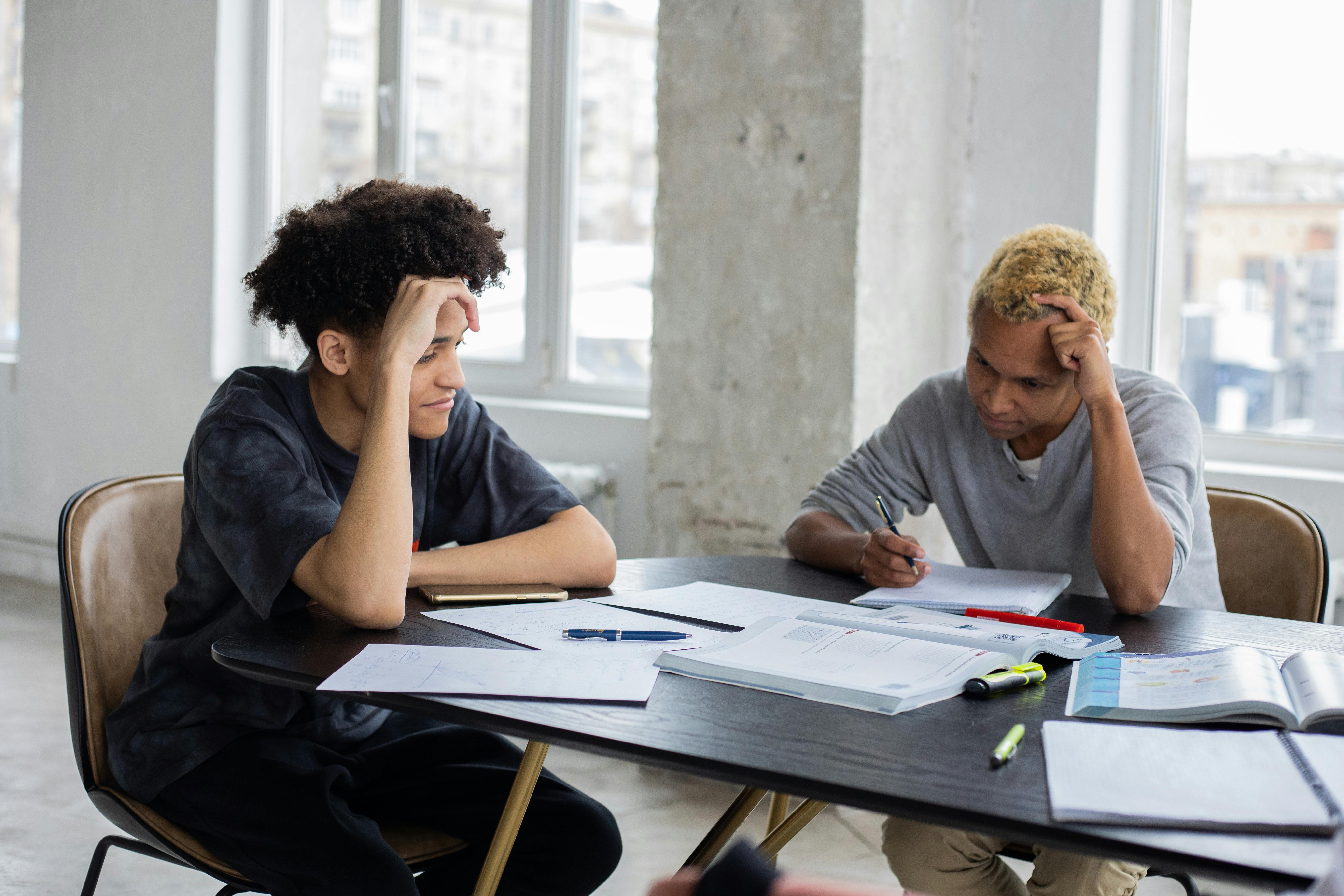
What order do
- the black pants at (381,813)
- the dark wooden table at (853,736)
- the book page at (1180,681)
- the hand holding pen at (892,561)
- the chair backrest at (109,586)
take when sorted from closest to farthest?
1. the dark wooden table at (853,736)
2. the book page at (1180,681)
3. the black pants at (381,813)
4. the chair backrest at (109,586)
5. the hand holding pen at (892,561)

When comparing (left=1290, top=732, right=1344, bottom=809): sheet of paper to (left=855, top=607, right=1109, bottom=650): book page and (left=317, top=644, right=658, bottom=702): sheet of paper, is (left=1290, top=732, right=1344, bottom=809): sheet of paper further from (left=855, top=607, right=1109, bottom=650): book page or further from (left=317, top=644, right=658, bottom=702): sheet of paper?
(left=317, top=644, right=658, bottom=702): sheet of paper

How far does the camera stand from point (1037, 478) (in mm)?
1945

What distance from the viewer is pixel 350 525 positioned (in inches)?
56.2

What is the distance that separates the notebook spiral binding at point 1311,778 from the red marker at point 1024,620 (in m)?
0.40

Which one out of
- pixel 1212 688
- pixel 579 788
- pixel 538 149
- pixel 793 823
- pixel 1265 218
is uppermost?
pixel 538 149

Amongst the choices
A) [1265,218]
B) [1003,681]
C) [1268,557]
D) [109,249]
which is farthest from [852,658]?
[109,249]

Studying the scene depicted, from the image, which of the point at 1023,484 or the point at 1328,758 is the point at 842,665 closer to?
the point at 1328,758

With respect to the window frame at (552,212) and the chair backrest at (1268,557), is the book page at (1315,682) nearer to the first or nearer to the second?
the chair backrest at (1268,557)

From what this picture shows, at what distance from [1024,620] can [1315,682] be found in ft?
1.22

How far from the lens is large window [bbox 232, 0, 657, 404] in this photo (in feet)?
12.6

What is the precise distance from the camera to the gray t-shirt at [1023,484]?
1.82 metres

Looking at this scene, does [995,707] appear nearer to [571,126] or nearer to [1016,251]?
[1016,251]

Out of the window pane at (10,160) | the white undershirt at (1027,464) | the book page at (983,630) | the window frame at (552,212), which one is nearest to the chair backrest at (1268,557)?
Answer: the white undershirt at (1027,464)

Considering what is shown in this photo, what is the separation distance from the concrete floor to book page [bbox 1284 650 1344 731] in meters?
1.08
